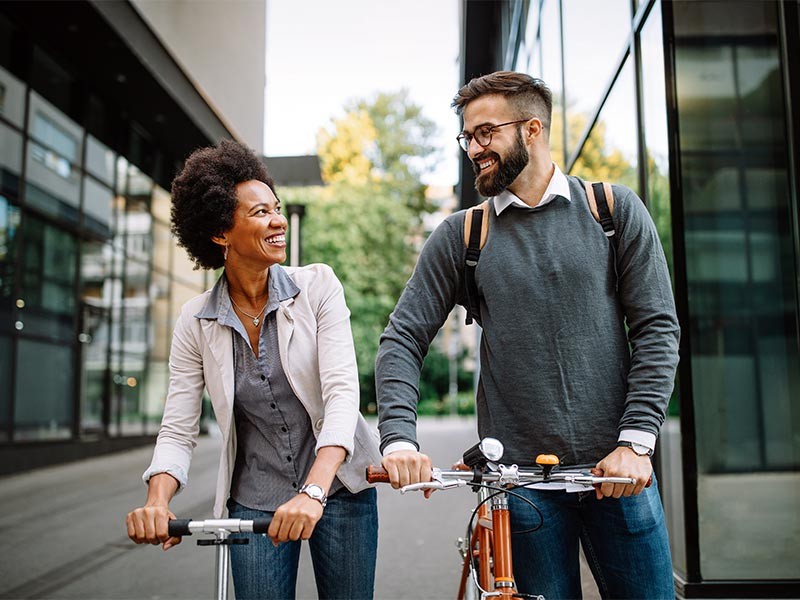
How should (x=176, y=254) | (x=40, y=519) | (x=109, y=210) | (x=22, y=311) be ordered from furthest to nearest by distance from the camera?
1. (x=176, y=254)
2. (x=109, y=210)
3. (x=22, y=311)
4. (x=40, y=519)

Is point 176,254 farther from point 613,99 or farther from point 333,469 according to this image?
point 333,469

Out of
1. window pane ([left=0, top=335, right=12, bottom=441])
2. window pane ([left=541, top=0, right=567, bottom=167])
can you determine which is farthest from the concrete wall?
window pane ([left=541, top=0, right=567, bottom=167])

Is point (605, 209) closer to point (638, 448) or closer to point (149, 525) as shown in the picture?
point (638, 448)

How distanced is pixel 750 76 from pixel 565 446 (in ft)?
12.6

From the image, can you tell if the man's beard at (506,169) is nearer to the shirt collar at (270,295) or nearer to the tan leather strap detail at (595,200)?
the tan leather strap detail at (595,200)

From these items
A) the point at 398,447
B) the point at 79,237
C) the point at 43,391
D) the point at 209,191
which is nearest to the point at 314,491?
the point at 398,447

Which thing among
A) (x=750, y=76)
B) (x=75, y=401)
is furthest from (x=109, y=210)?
(x=750, y=76)

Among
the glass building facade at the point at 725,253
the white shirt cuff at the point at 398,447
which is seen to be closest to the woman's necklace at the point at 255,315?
the white shirt cuff at the point at 398,447

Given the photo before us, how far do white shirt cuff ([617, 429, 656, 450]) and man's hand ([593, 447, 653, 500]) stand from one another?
3cm

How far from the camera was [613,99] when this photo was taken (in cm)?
607

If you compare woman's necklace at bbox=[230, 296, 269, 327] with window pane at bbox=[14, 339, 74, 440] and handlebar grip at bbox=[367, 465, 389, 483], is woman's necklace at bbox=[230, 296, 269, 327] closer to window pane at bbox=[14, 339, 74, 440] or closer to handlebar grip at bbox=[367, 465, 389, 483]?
handlebar grip at bbox=[367, 465, 389, 483]

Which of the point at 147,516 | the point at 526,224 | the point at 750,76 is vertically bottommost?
the point at 147,516

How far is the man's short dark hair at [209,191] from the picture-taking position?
8.02 ft

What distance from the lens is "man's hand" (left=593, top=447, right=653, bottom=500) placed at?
1.90m
